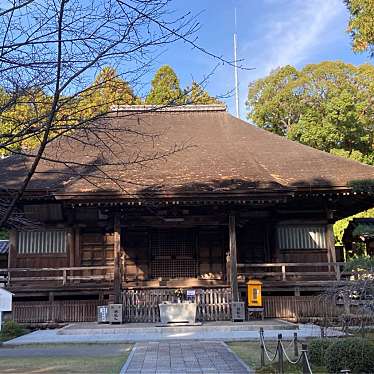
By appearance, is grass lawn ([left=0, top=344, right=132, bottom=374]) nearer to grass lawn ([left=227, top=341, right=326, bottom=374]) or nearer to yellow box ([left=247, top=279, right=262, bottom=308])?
grass lawn ([left=227, top=341, right=326, bottom=374])

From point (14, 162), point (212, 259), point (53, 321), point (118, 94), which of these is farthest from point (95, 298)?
point (118, 94)

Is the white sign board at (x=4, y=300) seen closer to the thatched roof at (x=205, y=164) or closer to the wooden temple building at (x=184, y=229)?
the thatched roof at (x=205, y=164)

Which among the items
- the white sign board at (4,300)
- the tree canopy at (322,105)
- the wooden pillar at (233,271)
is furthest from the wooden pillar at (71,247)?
the tree canopy at (322,105)

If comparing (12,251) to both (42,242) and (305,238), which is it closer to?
(42,242)

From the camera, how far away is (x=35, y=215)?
16453 millimetres

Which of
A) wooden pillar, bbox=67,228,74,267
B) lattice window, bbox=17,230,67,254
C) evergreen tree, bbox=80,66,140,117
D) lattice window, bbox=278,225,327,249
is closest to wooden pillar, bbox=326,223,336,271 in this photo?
lattice window, bbox=278,225,327,249

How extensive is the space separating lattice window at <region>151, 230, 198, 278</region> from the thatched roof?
2698 millimetres

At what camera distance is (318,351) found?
7.80m

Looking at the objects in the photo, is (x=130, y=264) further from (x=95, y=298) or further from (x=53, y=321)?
(x=53, y=321)

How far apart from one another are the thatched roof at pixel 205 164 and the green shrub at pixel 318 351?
5.84m

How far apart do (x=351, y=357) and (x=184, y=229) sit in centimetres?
1083

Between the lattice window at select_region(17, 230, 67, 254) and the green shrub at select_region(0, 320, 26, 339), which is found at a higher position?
the lattice window at select_region(17, 230, 67, 254)

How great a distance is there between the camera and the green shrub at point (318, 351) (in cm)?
766

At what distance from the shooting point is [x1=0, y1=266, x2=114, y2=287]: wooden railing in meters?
15.0
